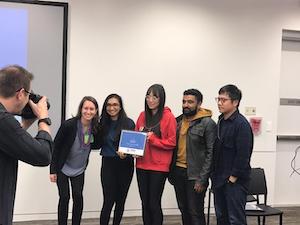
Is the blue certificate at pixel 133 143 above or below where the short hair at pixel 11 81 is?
below

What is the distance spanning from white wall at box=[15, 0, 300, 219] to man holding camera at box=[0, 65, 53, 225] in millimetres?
2619

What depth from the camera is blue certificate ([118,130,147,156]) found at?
11.1 feet

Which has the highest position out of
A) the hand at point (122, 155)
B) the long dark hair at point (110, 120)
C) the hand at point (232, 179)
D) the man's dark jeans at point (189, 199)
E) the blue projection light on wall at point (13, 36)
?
the blue projection light on wall at point (13, 36)

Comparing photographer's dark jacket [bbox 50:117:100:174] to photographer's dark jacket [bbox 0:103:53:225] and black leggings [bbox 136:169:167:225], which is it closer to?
black leggings [bbox 136:169:167:225]

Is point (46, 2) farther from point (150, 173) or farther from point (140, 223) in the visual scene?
point (140, 223)

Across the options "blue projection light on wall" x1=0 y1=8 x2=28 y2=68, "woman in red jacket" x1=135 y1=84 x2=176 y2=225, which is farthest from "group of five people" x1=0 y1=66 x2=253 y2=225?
"blue projection light on wall" x1=0 y1=8 x2=28 y2=68

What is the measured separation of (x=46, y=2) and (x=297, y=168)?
12.0 ft

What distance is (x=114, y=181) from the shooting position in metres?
3.50

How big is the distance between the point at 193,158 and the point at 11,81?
2.08 metres

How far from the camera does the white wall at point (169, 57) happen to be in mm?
4254

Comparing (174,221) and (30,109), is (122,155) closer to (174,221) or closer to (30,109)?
(174,221)

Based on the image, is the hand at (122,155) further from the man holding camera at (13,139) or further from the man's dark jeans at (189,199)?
the man holding camera at (13,139)

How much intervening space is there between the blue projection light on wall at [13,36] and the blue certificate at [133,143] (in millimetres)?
1451

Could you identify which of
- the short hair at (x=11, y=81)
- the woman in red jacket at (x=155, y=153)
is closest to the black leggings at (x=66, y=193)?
the woman in red jacket at (x=155, y=153)
